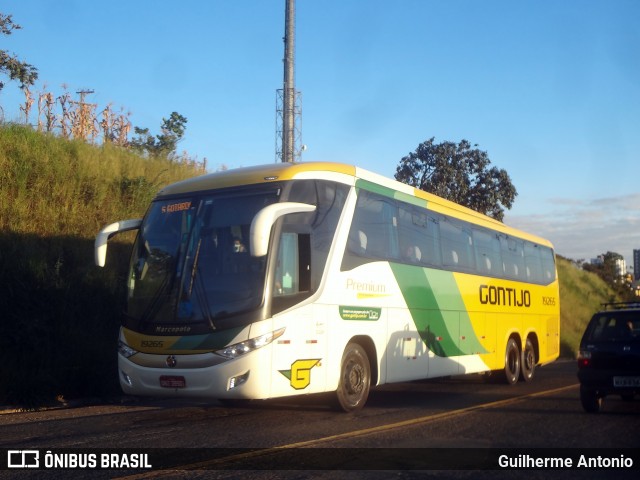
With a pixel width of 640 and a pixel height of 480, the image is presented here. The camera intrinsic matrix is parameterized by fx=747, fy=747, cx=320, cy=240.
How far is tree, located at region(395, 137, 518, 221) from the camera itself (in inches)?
1377

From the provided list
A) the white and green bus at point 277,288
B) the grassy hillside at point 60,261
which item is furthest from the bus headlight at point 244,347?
the grassy hillside at point 60,261

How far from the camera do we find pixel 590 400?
1144 cm

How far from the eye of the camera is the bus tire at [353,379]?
1126 centimetres

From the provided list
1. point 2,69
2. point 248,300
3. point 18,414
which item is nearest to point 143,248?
point 248,300

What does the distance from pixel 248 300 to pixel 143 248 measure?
213cm

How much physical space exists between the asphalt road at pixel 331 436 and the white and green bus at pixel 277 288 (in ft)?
2.30

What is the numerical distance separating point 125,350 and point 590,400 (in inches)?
277

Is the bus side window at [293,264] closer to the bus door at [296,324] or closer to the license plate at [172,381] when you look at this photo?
the bus door at [296,324]

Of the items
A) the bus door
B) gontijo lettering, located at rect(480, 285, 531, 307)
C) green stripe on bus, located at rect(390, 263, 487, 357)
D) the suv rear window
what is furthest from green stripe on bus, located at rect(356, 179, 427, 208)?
the suv rear window

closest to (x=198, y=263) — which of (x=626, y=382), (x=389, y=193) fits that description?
(x=389, y=193)

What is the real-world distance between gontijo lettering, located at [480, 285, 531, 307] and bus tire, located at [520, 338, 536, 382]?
1.09 metres

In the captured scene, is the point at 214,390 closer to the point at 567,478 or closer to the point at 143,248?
the point at 143,248

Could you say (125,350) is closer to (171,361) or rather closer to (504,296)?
(171,361)

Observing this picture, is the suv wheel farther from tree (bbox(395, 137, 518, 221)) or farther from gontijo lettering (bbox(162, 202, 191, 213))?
tree (bbox(395, 137, 518, 221))
